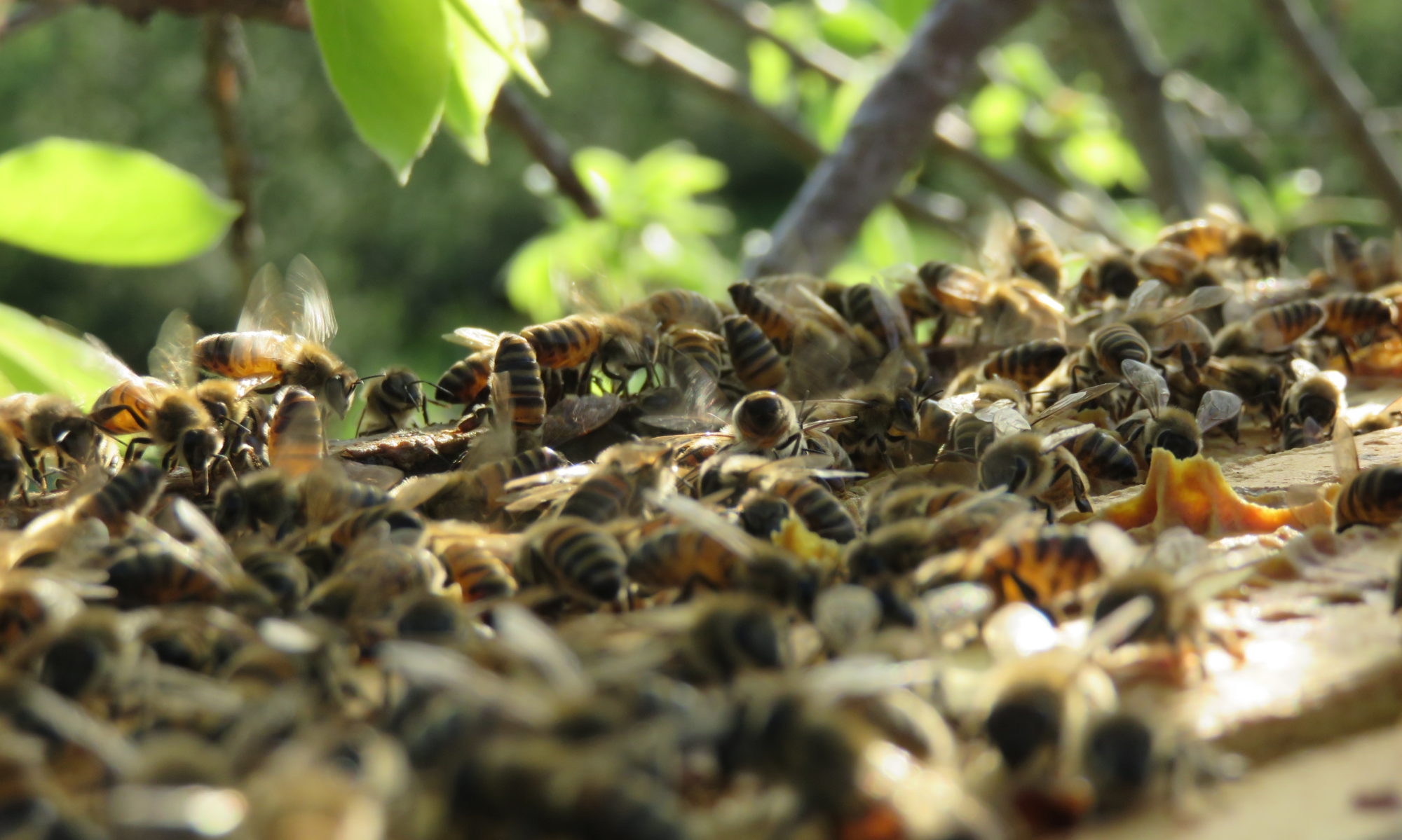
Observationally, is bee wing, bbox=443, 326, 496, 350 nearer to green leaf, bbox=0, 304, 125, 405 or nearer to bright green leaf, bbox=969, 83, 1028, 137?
green leaf, bbox=0, 304, 125, 405

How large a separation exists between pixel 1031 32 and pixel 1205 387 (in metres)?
16.1

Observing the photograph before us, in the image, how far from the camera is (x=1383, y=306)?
2.72 m

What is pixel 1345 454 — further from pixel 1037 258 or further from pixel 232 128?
pixel 232 128

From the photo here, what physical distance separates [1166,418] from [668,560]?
1.11 metres

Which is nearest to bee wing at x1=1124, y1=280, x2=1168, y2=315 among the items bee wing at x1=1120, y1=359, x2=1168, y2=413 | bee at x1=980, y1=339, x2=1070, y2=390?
bee at x1=980, y1=339, x2=1070, y2=390

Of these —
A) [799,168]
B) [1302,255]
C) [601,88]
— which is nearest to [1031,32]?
[799,168]

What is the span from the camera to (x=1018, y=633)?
1.44 m

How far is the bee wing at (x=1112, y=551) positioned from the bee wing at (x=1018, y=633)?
11 cm

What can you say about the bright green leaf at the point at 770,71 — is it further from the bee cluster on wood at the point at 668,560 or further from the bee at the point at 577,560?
the bee at the point at 577,560

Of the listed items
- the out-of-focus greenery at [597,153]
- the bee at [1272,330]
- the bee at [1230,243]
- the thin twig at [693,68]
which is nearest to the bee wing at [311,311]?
the out-of-focus greenery at [597,153]

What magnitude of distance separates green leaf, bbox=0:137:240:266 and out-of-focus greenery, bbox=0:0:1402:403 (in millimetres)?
631

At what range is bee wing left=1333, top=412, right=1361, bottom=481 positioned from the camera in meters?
1.98

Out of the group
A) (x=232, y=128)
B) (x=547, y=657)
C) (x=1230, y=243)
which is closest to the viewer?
(x=547, y=657)

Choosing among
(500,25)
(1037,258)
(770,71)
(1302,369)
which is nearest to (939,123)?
(770,71)
